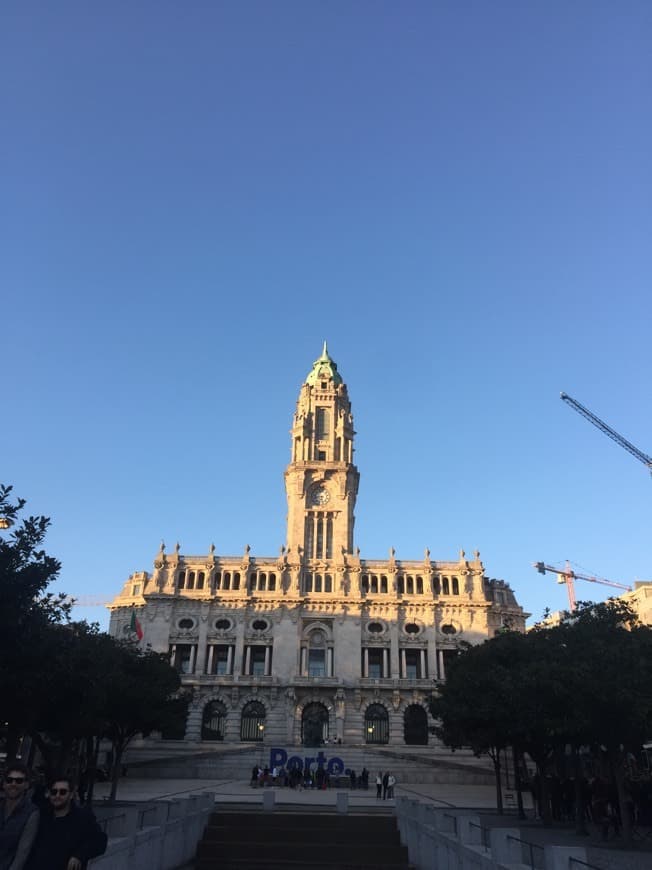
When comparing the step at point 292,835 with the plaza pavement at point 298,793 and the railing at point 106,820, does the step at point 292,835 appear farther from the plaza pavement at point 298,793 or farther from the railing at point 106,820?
the plaza pavement at point 298,793

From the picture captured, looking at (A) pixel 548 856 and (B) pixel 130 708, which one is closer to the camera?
(A) pixel 548 856

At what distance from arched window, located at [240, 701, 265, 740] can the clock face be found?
939 inches

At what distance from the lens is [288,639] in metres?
73.4

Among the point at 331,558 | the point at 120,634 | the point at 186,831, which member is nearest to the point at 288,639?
the point at 331,558

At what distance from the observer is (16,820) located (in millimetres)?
7734

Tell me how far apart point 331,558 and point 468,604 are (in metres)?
16.3

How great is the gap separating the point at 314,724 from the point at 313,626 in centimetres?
1004

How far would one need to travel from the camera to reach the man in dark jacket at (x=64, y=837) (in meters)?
7.25

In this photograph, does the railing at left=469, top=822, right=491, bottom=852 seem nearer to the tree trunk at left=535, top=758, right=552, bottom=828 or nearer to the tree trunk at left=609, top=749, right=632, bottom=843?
the tree trunk at left=609, top=749, right=632, bottom=843

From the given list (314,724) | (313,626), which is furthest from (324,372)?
(314,724)

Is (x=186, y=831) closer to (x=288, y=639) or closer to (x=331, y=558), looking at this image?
(x=288, y=639)

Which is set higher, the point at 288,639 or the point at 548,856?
the point at 288,639

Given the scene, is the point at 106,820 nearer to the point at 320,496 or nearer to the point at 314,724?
the point at 314,724

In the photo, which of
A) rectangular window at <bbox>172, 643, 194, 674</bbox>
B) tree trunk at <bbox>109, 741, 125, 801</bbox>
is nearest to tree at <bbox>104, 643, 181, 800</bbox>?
tree trunk at <bbox>109, 741, 125, 801</bbox>
